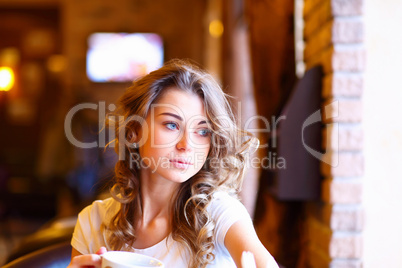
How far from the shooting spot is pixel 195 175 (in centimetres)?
120

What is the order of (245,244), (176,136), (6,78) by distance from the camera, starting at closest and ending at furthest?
(245,244), (176,136), (6,78)

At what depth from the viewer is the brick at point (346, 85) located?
1.44 m

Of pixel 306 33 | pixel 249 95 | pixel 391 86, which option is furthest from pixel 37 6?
pixel 391 86

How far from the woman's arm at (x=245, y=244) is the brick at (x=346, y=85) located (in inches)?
25.1

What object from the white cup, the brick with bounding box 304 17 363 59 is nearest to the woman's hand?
the white cup

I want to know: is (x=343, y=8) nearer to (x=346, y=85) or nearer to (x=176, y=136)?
(x=346, y=85)

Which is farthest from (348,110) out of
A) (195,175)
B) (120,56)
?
(120,56)

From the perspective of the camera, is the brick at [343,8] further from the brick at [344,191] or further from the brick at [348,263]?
the brick at [348,263]

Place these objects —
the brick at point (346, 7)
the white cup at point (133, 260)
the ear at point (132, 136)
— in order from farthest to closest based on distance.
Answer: the brick at point (346, 7) < the ear at point (132, 136) < the white cup at point (133, 260)

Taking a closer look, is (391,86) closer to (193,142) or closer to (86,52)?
(193,142)

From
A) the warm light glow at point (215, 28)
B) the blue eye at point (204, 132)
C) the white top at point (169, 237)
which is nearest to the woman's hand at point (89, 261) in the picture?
the white top at point (169, 237)

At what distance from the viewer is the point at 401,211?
152 cm

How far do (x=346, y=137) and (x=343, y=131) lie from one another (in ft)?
0.08

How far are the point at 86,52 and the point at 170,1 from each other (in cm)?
133
